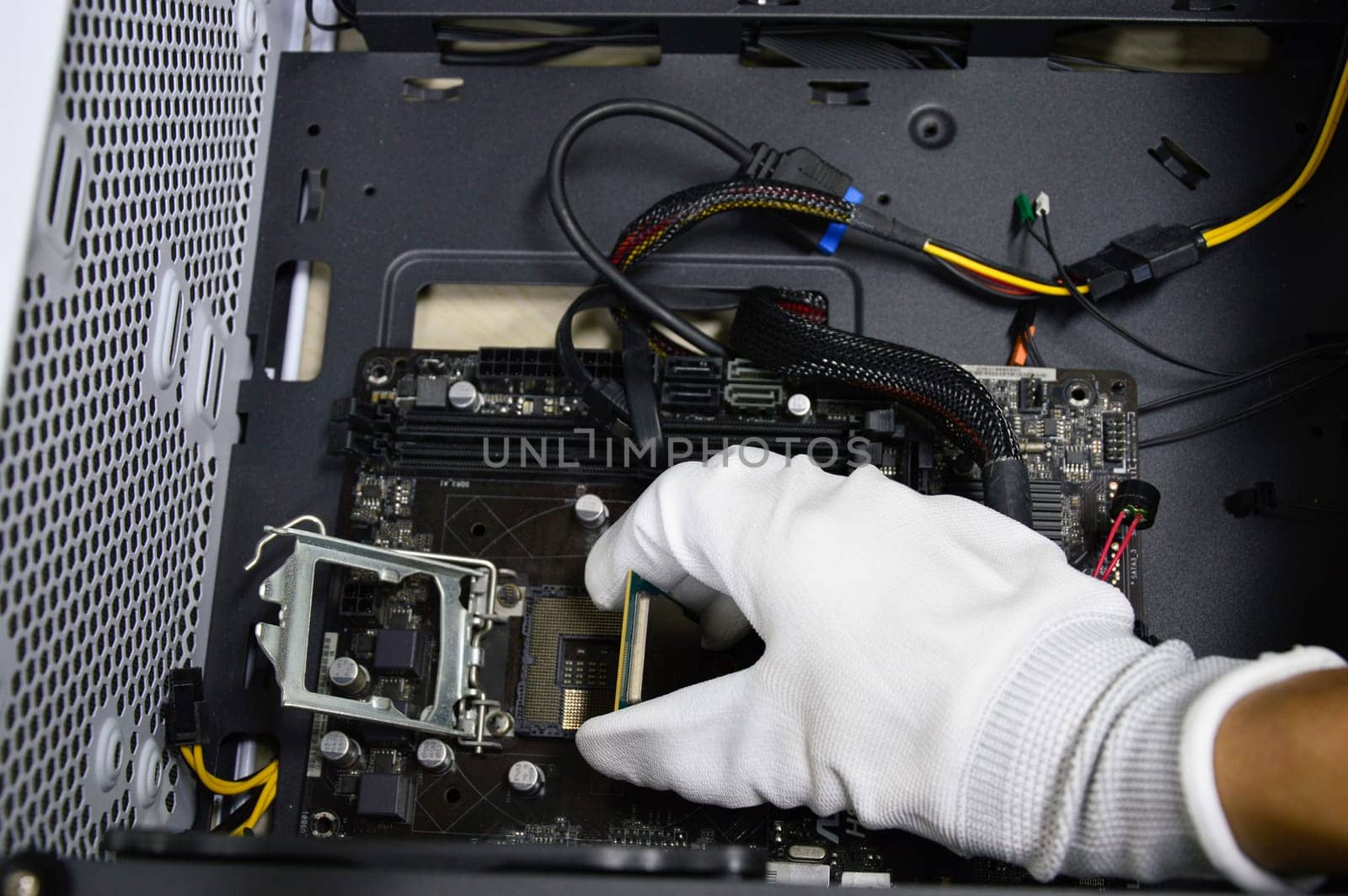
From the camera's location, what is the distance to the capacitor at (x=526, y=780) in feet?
4.91

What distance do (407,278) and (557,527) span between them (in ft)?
1.73

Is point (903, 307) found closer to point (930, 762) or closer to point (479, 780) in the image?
point (930, 762)

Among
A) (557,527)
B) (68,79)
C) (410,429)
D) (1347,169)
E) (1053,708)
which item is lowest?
(1053,708)

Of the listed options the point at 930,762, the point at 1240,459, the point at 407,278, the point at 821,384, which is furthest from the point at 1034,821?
the point at 407,278

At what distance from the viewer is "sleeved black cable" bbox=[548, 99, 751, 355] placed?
1.62 m

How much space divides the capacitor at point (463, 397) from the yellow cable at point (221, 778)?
60cm

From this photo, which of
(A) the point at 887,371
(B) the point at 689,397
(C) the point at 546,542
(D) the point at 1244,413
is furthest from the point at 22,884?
(D) the point at 1244,413

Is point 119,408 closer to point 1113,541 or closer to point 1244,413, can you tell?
point 1113,541

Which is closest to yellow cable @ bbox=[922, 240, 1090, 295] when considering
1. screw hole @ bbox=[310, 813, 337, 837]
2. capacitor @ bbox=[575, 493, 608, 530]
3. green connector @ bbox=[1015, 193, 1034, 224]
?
green connector @ bbox=[1015, 193, 1034, 224]

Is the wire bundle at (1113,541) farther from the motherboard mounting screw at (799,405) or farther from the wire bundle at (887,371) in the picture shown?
the motherboard mounting screw at (799,405)

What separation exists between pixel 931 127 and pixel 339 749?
137 cm

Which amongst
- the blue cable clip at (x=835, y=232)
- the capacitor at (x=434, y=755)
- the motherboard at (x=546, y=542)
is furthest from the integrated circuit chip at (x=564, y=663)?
the blue cable clip at (x=835, y=232)

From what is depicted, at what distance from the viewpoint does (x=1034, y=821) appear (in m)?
1.11

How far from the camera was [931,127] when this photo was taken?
184 centimetres
